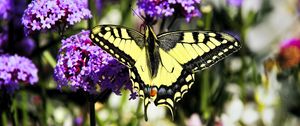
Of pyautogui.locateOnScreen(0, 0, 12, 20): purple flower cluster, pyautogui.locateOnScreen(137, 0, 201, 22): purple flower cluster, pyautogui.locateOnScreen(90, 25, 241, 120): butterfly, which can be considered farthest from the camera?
pyautogui.locateOnScreen(0, 0, 12, 20): purple flower cluster

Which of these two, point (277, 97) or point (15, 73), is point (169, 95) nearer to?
point (15, 73)

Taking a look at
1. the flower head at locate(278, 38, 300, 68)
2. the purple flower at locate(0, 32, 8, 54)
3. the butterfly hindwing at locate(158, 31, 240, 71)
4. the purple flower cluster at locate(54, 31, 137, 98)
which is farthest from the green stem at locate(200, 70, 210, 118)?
the purple flower cluster at locate(54, 31, 137, 98)

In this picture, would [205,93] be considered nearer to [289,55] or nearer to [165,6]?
[289,55]

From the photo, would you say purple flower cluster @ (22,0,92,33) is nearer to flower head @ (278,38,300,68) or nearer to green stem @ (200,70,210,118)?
green stem @ (200,70,210,118)

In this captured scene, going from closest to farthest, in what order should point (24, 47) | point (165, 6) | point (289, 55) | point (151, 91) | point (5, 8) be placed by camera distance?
point (151, 91), point (165, 6), point (5, 8), point (24, 47), point (289, 55)

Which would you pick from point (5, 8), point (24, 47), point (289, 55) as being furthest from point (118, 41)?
point (289, 55)

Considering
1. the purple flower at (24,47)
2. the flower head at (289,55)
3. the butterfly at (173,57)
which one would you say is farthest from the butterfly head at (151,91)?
the flower head at (289,55)
